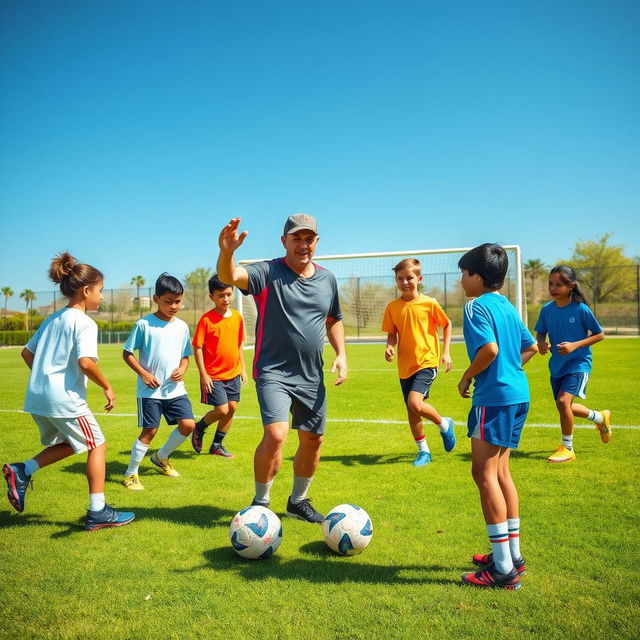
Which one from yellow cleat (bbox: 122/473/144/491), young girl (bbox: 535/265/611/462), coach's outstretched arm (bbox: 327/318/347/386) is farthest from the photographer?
young girl (bbox: 535/265/611/462)

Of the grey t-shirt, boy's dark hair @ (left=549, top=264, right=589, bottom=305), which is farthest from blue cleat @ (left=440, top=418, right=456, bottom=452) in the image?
the grey t-shirt

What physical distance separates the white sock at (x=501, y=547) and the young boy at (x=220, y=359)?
3.97m

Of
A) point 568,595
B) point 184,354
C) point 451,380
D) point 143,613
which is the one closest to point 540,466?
point 568,595

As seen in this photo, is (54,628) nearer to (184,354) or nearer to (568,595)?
(568,595)

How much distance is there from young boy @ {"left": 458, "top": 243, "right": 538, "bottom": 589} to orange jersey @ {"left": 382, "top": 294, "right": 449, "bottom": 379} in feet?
9.10

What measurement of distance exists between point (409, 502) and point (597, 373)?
10722 millimetres

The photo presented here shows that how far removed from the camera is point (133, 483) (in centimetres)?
532

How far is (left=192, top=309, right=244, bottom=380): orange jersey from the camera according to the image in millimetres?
6602

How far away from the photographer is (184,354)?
230 inches

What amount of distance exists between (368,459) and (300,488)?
2040 mm

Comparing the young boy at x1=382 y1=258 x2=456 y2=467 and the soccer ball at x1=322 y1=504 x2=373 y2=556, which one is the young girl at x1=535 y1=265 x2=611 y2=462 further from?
the soccer ball at x1=322 y1=504 x2=373 y2=556

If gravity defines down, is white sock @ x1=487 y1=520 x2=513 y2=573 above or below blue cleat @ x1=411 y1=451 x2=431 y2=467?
above

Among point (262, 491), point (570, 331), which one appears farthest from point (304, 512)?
point (570, 331)

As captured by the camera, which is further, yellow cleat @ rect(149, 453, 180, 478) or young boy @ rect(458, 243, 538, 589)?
yellow cleat @ rect(149, 453, 180, 478)
